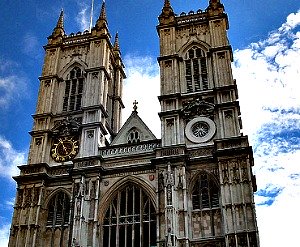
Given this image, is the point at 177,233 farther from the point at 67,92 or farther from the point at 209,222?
the point at 67,92

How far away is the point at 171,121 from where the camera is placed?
112 feet

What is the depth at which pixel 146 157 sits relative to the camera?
108 feet

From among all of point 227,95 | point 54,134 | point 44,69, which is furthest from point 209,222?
point 44,69

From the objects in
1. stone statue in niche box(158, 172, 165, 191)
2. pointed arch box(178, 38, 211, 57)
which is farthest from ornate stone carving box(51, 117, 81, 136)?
pointed arch box(178, 38, 211, 57)

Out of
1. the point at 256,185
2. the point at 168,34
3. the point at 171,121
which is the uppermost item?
the point at 168,34

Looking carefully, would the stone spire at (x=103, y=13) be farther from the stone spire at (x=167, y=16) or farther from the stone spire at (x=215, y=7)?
the stone spire at (x=215, y=7)

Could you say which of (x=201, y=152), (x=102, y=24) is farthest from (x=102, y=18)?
(x=201, y=152)

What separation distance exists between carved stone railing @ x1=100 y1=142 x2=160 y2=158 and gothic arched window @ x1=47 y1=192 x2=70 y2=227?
4065 mm

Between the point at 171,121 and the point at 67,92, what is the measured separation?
9.78 meters

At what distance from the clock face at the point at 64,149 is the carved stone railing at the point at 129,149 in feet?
7.64

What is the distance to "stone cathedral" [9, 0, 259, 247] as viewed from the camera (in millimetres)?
29703

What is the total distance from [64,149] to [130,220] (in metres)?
7.97

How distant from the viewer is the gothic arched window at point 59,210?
32.2 m

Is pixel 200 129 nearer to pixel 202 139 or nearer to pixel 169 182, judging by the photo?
pixel 202 139
